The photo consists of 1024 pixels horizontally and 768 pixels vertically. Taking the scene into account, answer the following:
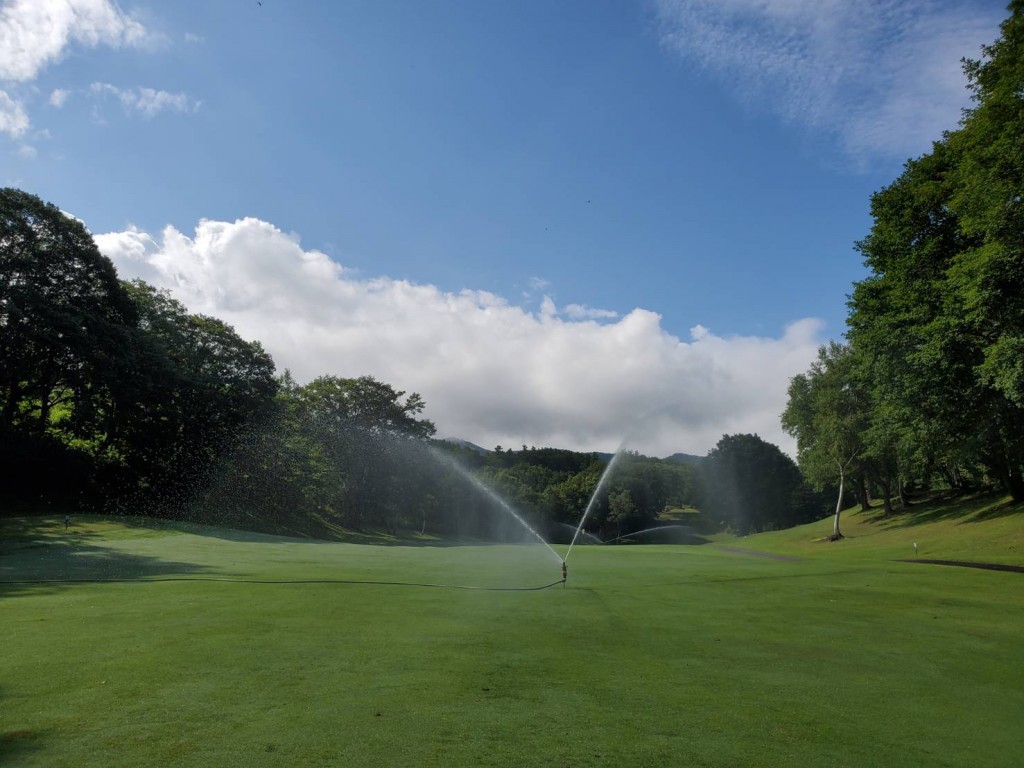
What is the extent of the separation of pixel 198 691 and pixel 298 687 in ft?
3.53

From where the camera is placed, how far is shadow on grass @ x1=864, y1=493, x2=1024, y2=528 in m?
42.7

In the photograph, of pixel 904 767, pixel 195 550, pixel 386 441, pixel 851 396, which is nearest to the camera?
pixel 904 767

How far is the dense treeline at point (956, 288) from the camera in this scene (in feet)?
75.6

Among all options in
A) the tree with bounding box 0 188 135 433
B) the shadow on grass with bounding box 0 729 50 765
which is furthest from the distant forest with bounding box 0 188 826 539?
the shadow on grass with bounding box 0 729 50 765

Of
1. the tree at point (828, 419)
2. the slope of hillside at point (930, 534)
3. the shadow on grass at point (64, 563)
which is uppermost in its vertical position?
the tree at point (828, 419)

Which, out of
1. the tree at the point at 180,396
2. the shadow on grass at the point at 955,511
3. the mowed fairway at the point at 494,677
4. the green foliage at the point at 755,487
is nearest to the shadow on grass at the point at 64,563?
the mowed fairway at the point at 494,677

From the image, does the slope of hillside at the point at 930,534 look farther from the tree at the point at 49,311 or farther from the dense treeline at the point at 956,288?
the tree at the point at 49,311

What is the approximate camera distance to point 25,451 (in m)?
41.6

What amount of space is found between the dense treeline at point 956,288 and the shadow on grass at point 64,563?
98.6ft

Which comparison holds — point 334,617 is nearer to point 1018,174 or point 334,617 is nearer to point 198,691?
point 198,691

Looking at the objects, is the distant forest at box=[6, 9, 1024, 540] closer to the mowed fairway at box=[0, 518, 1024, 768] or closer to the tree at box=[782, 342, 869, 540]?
the tree at box=[782, 342, 869, 540]

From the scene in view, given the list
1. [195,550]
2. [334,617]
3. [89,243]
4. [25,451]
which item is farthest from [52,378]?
[334,617]

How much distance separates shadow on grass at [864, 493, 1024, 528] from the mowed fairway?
113 ft

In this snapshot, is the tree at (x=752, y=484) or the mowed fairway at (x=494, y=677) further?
the tree at (x=752, y=484)
